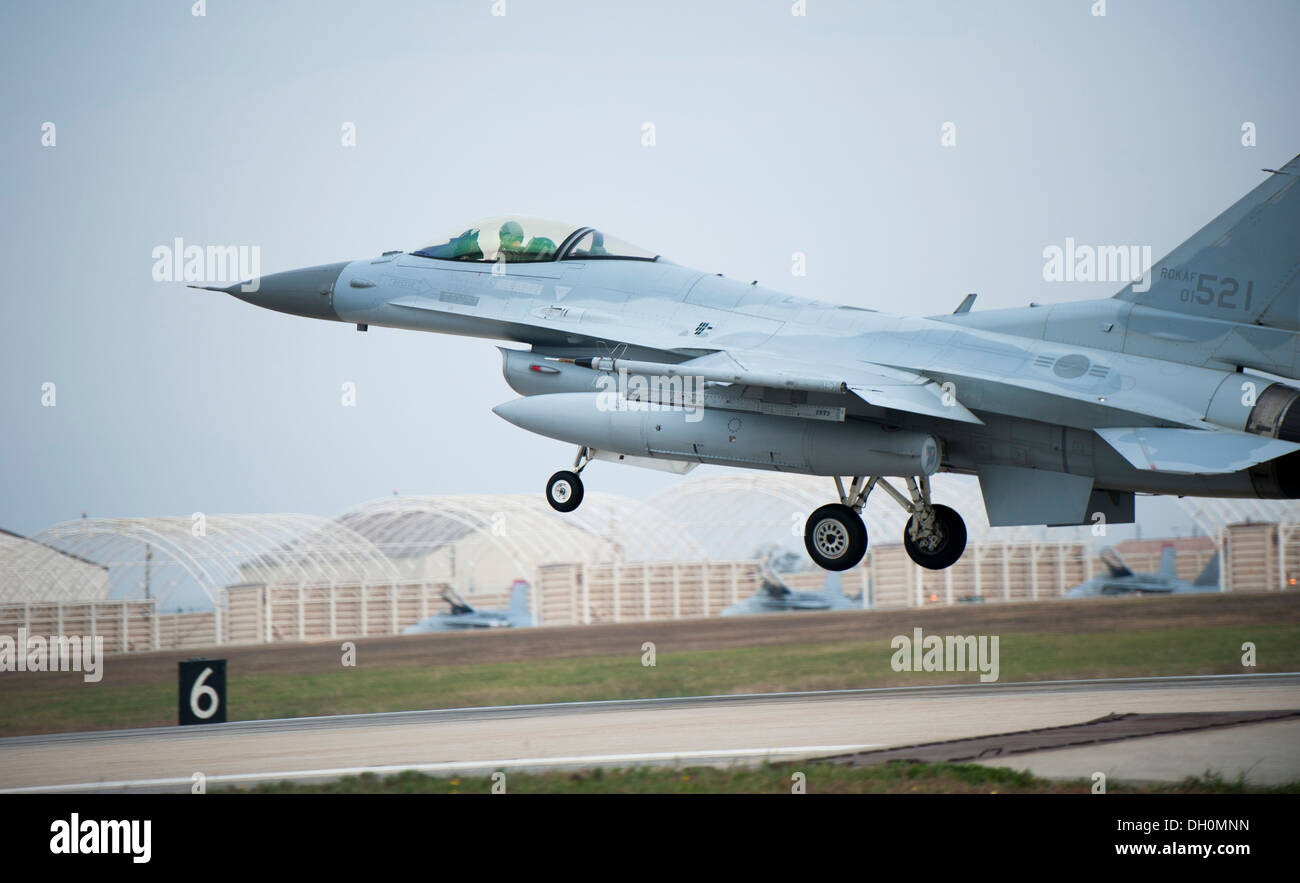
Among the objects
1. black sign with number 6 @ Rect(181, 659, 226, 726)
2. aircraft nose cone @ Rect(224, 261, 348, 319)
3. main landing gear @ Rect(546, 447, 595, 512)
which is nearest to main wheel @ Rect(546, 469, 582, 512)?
main landing gear @ Rect(546, 447, 595, 512)

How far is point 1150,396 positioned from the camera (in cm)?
1307

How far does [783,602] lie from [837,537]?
142 feet

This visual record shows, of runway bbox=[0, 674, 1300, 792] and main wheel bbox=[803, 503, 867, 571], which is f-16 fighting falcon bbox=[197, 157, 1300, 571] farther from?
runway bbox=[0, 674, 1300, 792]

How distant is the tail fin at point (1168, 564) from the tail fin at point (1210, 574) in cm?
117

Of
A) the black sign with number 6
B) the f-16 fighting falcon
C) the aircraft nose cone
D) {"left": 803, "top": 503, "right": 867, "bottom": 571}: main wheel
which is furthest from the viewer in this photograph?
the black sign with number 6

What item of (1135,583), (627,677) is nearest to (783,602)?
(1135,583)

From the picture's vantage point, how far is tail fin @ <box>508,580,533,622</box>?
187 feet

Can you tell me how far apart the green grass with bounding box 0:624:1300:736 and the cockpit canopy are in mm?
17231

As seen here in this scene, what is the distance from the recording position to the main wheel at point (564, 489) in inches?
584

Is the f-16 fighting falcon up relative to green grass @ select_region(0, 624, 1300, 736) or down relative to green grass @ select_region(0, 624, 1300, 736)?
up

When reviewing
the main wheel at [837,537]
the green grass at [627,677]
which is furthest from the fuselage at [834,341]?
the green grass at [627,677]
